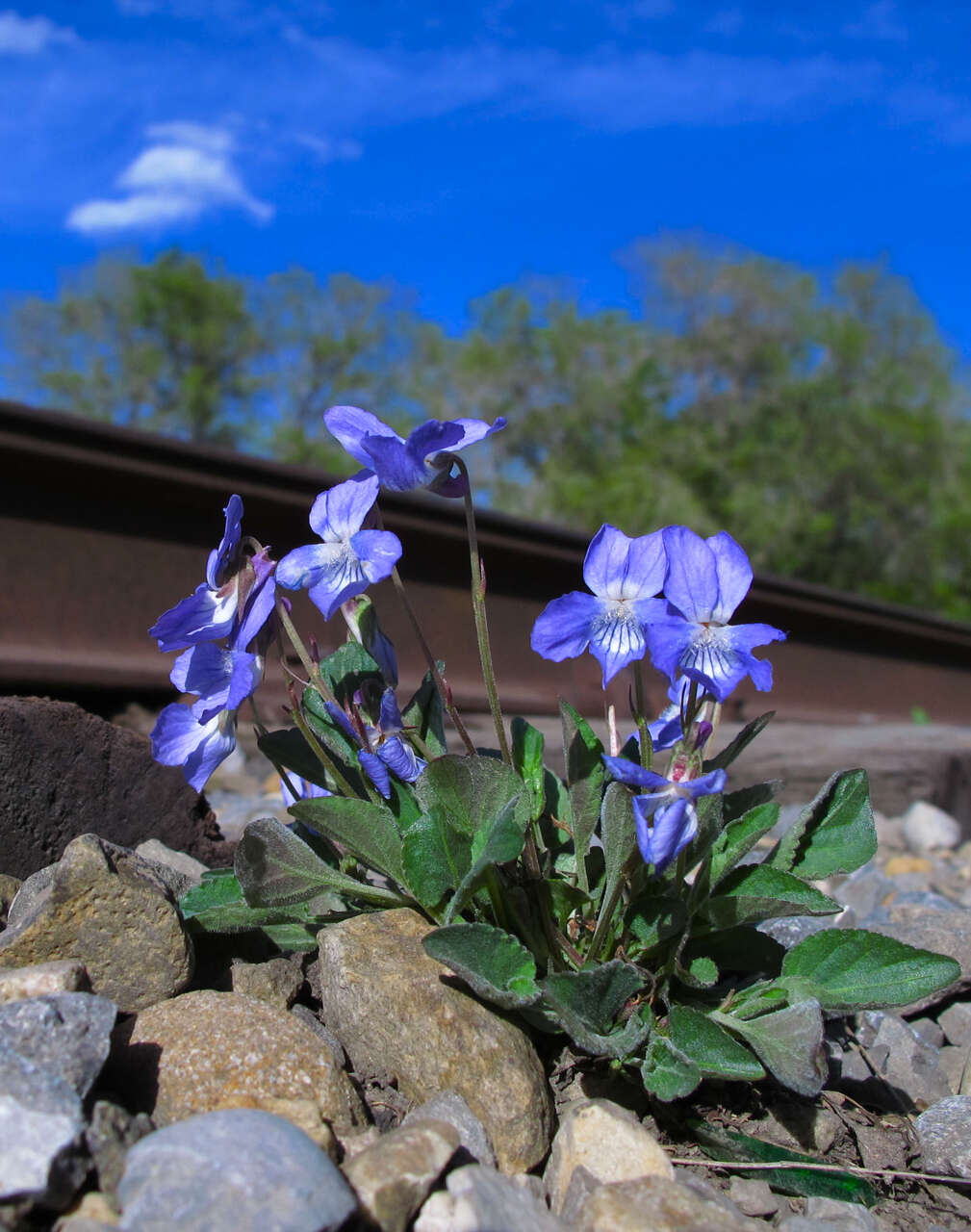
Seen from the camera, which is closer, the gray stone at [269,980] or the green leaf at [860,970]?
the green leaf at [860,970]

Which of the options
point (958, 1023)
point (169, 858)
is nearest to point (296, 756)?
point (169, 858)

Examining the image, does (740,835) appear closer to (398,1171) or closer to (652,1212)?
(652,1212)

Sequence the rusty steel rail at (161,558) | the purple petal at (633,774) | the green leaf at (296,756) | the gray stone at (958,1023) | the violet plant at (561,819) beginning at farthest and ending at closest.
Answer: the rusty steel rail at (161,558), the gray stone at (958,1023), the green leaf at (296,756), the violet plant at (561,819), the purple petal at (633,774)

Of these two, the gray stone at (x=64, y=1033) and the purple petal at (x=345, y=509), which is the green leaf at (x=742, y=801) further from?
the gray stone at (x=64, y=1033)

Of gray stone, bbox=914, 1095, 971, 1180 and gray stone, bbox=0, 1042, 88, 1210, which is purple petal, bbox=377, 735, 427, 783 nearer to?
gray stone, bbox=0, 1042, 88, 1210

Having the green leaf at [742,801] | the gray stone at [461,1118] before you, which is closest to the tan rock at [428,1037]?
the gray stone at [461,1118]

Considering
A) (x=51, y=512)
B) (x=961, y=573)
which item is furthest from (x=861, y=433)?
(x=51, y=512)

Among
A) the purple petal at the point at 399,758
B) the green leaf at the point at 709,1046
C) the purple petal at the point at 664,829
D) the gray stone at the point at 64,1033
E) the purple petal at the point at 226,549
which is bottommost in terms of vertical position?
the gray stone at the point at 64,1033
